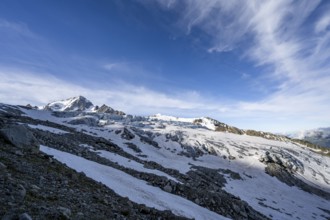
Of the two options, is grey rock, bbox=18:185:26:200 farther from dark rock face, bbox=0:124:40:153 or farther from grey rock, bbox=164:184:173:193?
grey rock, bbox=164:184:173:193

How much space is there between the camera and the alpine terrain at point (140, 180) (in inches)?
610

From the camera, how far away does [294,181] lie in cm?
9044

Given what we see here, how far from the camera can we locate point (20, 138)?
80.3 feet

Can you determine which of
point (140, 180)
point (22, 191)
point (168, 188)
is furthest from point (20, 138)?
point (168, 188)

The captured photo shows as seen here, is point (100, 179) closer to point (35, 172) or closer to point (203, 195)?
point (35, 172)

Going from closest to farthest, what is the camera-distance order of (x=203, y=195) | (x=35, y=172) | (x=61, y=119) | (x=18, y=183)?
(x=18, y=183) → (x=35, y=172) → (x=203, y=195) → (x=61, y=119)

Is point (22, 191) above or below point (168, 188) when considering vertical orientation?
above

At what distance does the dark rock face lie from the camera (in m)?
23.9

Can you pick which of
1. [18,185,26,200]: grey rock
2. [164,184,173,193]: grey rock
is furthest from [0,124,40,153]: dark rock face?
[164,184,173,193]: grey rock

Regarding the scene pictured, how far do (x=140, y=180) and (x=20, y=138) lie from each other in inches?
590

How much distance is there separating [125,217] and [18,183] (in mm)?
6499

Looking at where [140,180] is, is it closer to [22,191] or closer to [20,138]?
[20,138]

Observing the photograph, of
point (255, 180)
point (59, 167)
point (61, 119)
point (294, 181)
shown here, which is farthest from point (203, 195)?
point (61, 119)

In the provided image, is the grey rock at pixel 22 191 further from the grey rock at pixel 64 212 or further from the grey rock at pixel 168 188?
the grey rock at pixel 168 188
